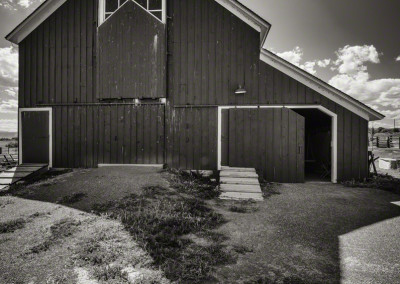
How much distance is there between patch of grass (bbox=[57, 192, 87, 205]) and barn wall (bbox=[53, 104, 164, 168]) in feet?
9.61

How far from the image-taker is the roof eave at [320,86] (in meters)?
7.96

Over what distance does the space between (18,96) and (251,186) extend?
10238mm

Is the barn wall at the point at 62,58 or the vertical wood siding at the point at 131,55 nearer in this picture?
the vertical wood siding at the point at 131,55

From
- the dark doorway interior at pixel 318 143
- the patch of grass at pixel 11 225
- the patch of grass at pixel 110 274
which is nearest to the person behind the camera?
the patch of grass at pixel 110 274

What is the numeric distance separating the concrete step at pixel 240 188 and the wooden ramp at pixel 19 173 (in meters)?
7.25

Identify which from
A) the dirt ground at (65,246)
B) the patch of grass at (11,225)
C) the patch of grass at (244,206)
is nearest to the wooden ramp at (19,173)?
the dirt ground at (65,246)

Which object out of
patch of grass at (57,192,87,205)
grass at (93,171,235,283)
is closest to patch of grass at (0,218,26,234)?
patch of grass at (57,192,87,205)

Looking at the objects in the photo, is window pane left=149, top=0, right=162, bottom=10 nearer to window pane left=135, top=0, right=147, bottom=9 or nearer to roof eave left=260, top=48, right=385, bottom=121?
window pane left=135, top=0, right=147, bottom=9

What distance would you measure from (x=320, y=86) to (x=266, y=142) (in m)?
2.86

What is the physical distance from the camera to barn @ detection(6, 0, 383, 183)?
826 cm

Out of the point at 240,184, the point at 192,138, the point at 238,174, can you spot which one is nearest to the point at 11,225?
the point at 240,184

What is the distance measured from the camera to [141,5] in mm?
8734

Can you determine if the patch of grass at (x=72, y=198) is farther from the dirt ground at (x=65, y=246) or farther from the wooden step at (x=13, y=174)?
the wooden step at (x=13, y=174)

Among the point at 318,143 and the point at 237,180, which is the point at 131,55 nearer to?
the point at 237,180
